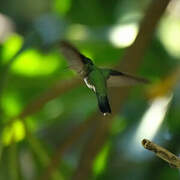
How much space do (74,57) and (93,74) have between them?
4cm

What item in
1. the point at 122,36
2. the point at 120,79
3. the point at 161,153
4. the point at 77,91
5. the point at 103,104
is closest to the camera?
the point at 161,153

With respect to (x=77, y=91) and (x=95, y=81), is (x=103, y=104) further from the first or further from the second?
(x=77, y=91)

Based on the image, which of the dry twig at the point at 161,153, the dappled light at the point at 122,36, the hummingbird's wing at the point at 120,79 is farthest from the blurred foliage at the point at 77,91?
the dry twig at the point at 161,153

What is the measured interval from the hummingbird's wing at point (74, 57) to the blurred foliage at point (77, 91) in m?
0.26

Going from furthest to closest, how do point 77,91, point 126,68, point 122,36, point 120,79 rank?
1. point 77,91
2. point 122,36
3. point 126,68
4. point 120,79

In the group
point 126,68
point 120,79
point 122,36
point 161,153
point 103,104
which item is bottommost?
point 161,153

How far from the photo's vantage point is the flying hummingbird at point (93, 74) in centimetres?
93

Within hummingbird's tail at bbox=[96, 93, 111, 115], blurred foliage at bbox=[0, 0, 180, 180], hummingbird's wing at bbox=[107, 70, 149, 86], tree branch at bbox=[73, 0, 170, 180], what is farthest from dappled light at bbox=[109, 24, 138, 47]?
hummingbird's tail at bbox=[96, 93, 111, 115]

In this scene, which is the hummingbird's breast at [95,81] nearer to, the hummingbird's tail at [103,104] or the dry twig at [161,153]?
the hummingbird's tail at [103,104]

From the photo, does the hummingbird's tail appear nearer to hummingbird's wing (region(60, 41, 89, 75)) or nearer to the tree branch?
hummingbird's wing (region(60, 41, 89, 75))

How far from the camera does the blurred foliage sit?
146 centimetres

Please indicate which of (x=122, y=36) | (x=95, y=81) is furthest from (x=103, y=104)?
(x=122, y=36)

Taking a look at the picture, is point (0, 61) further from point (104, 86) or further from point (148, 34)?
point (104, 86)

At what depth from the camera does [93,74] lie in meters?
0.96
